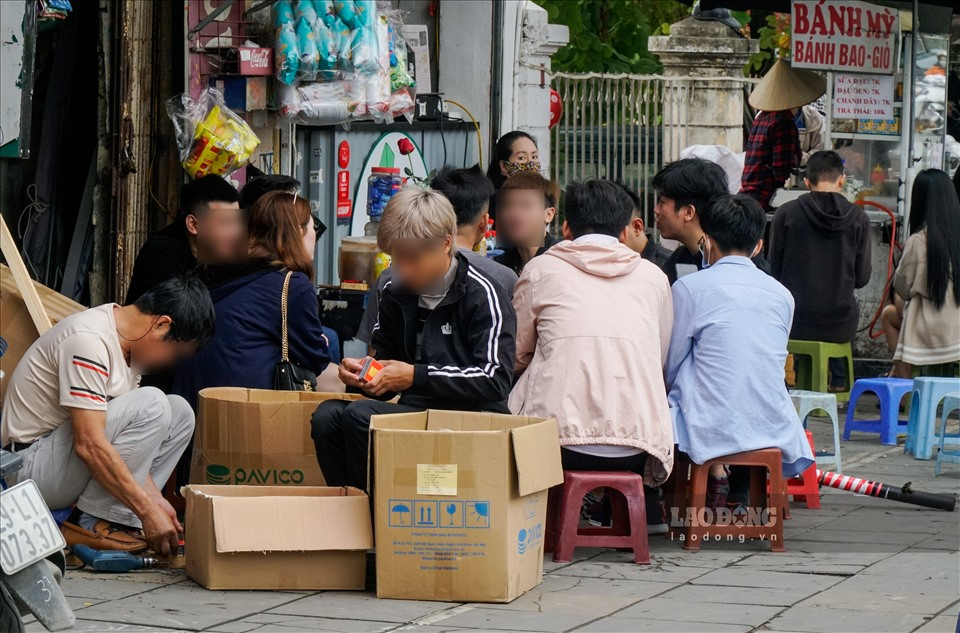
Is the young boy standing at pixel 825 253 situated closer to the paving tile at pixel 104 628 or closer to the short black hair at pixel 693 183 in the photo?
the short black hair at pixel 693 183


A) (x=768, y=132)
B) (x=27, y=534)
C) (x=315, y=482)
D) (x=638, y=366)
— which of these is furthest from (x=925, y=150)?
(x=27, y=534)

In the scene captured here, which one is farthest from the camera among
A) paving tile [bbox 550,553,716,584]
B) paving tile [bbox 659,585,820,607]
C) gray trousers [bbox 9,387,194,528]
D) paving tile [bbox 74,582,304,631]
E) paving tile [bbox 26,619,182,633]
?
paving tile [bbox 550,553,716,584]

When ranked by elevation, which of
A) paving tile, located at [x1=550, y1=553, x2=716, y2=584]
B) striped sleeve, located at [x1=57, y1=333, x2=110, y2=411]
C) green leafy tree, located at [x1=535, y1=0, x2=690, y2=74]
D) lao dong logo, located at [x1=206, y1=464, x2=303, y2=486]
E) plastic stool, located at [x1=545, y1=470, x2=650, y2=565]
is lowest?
paving tile, located at [x1=550, y1=553, x2=716, y2=584]

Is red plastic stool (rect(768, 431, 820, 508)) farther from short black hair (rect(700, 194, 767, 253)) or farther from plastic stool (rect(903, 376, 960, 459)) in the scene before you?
plastic stool (rect(903, 376, 960, 459))

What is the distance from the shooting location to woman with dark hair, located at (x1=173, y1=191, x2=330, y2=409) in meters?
6.02

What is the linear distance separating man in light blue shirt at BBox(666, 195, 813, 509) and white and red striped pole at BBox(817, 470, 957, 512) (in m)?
0.72

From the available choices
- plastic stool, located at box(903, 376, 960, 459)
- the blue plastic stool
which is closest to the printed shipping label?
plastic stool, located at box(903, 376, 960, 459)

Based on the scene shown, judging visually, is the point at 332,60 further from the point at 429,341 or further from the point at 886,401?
the point at 886,401

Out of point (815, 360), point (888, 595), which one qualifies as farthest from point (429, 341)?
point (815, 360)

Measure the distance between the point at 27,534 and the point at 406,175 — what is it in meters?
6.79

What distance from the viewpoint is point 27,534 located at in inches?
145

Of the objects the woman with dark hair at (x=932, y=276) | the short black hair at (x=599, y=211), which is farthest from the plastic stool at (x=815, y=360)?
the short black hair at (x=599, y=211)

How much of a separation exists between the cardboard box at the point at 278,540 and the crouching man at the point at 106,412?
36 centimetres

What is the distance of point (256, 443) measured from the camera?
18.6 feet
